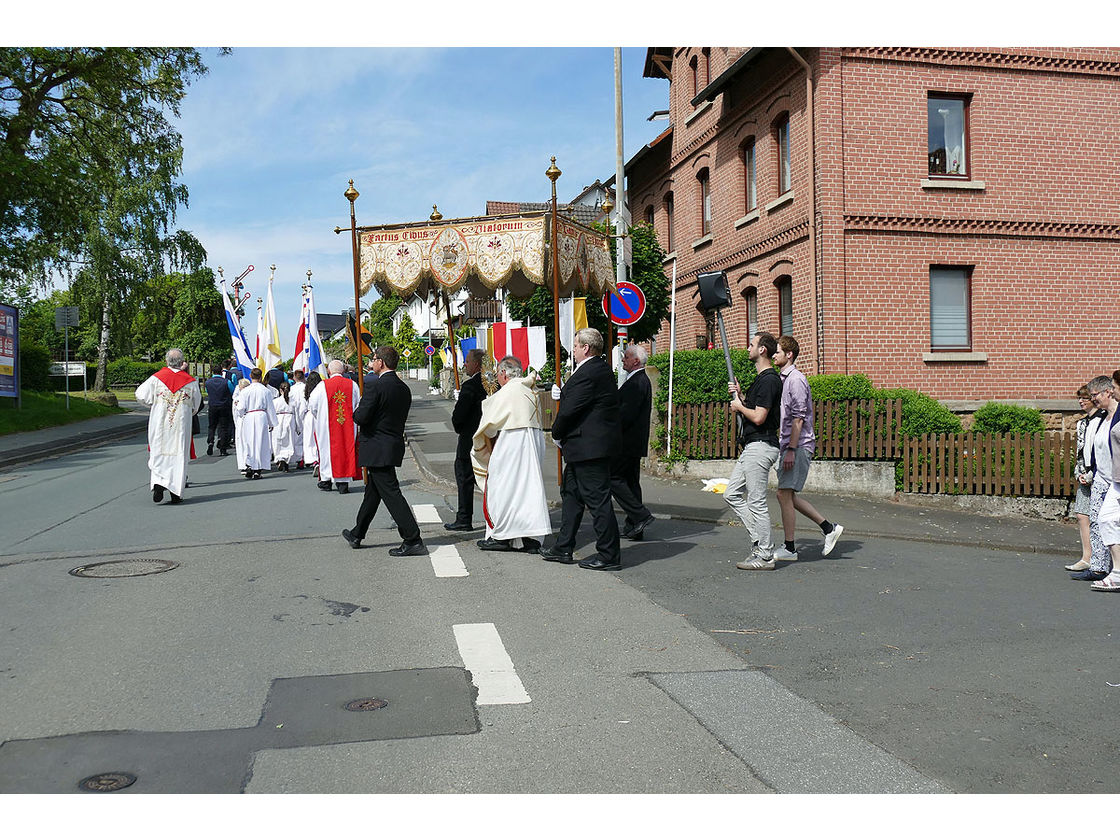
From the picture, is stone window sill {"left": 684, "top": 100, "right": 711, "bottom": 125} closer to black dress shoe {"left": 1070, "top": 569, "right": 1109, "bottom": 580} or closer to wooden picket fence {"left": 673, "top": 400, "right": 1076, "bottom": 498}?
wooden picket fence {"left": 673, "top": 400, "right": 1076, "bottom": 498}

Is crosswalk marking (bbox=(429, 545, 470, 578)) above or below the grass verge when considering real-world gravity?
below

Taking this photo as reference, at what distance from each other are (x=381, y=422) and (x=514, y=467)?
1340 mm

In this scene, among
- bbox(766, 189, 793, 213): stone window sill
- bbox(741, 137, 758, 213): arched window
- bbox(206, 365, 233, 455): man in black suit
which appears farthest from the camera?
bbox(741, 137, 758, 213): arched window

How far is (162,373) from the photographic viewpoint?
44.1 feet

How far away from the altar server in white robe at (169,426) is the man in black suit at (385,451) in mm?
4643

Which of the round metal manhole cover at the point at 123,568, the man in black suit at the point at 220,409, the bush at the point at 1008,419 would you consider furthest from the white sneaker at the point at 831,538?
the man in black suit at the point at 220,409

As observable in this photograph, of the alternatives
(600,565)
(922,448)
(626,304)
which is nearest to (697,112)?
(626,304)

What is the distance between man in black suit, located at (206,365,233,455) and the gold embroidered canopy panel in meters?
9.06

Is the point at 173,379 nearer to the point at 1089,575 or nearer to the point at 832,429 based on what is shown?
the point at 832,429

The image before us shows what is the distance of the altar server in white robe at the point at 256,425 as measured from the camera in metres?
16.6

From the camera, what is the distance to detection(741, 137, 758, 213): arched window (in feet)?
71.9

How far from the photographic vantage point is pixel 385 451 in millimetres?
9008

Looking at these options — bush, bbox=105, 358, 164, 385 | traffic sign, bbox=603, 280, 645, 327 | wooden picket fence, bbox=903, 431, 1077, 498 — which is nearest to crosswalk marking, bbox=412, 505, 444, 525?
traffic sign, bbox=603, 280, 645, 327

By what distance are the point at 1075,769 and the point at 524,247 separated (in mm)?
8800
